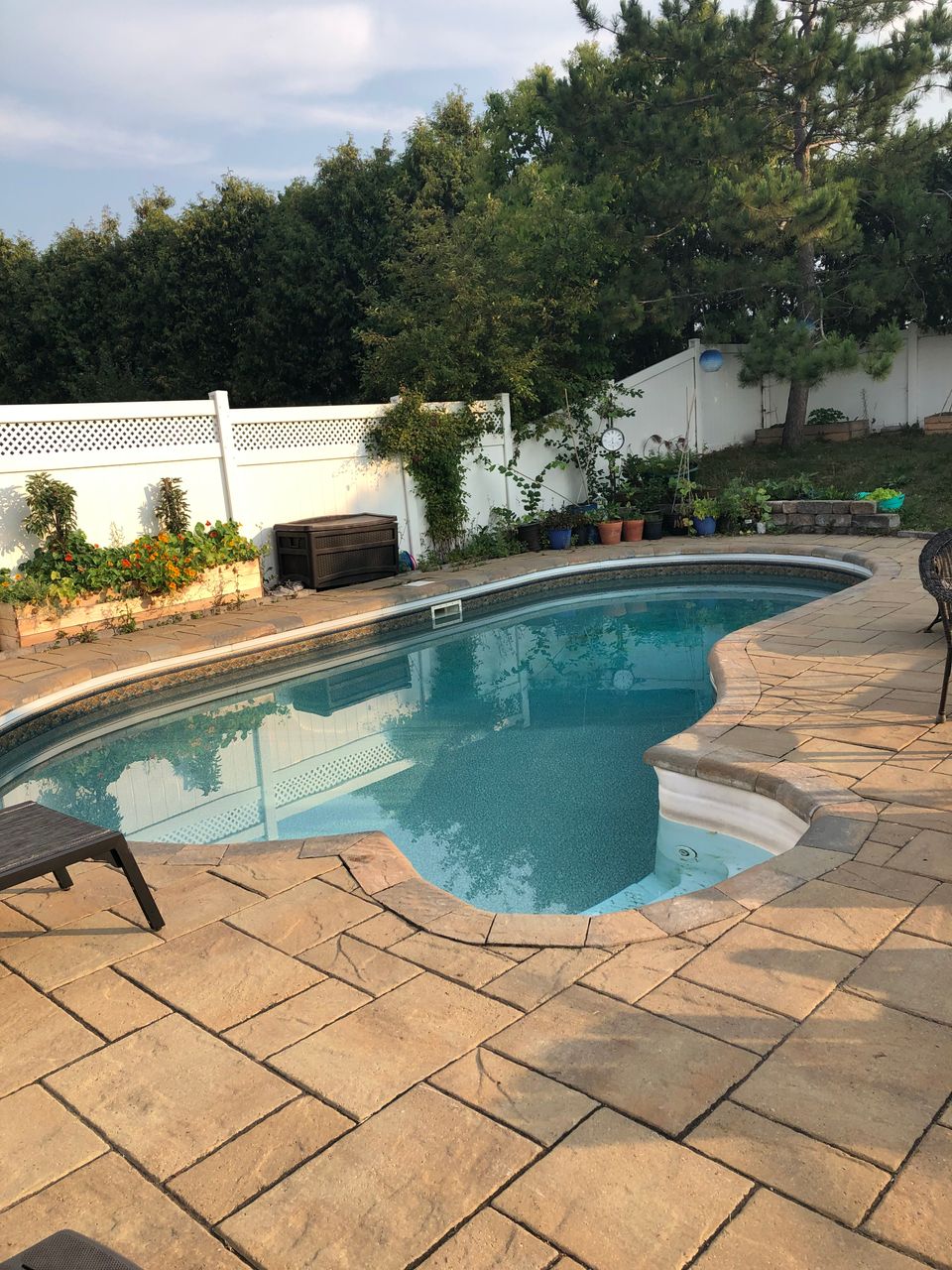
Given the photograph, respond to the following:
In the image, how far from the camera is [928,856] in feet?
10.4

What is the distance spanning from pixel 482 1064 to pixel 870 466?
1249 cm

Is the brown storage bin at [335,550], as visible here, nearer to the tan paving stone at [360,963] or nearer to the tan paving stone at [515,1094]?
the tan paving stone at [360,963]

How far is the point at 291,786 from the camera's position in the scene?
5496 mm

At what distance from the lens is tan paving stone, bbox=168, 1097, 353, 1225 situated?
191 cm

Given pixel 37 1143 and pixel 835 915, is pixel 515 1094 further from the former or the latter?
pixel 835 915

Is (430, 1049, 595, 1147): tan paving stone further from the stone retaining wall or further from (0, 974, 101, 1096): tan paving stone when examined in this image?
the stone retaining wall

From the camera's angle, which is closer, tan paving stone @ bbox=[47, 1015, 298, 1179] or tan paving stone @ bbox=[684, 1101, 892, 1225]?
tan paving stone @ bbox=[684, 1101, 892, 1225]

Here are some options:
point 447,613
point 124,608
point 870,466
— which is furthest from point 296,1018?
point 870,466

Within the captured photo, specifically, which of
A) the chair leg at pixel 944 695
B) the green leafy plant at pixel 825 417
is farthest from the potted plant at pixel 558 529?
the chair leg at pixel 944 695

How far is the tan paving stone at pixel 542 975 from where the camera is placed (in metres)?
2.55

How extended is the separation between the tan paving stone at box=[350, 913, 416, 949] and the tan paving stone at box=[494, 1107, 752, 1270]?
3.33ft

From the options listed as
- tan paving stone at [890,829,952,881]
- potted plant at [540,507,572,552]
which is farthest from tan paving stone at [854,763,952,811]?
potted plant at [540,507,572,552]

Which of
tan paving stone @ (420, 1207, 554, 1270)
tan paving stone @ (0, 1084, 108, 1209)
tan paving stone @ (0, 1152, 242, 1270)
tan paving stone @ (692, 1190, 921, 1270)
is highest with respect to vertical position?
tan paving stone @ (0, 1084, 108, 1209)

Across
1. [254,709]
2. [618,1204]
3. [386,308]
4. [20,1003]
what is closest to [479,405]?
[386,308]
